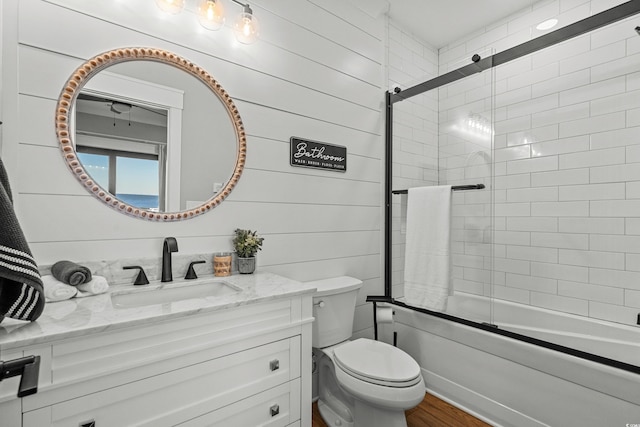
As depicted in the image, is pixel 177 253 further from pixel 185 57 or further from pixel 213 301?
pixel 185 57

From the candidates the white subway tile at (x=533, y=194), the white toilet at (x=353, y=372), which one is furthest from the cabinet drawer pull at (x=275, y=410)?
the white subway tile at (x=533, y=194)

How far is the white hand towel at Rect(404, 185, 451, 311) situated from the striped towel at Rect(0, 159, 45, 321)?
188cm

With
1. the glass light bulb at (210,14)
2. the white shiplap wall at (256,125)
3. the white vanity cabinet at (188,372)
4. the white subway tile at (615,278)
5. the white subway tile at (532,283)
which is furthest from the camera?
the white subway tile at (532,283)

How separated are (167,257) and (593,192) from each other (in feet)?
8.40

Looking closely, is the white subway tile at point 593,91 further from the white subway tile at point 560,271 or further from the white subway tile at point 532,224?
the white subway tile at point 560,271

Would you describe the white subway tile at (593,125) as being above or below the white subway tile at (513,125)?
below

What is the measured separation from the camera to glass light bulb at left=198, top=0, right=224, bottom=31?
1.54m

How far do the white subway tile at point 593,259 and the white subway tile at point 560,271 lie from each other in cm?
3

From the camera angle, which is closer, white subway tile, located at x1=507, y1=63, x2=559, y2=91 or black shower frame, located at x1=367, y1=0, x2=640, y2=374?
black shower frame, located at x1=367, y1=0, x2=640, y2=374

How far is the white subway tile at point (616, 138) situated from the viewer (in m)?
1.88

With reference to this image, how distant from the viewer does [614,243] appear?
1.95m

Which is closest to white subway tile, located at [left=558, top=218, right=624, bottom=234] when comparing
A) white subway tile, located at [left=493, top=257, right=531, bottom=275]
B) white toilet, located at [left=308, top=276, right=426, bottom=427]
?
white subway tile, located at [left=493, top=257, right=531, bottom=275]

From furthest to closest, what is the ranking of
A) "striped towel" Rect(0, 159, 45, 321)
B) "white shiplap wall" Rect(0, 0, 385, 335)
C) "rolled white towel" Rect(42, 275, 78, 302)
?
"white shiplap wall" Rect(0, 0, 385, 335) → "rolled white towel" Rect(42, 275, 78, 302) → "striped towel" Rect(0, 159, 45, 321)

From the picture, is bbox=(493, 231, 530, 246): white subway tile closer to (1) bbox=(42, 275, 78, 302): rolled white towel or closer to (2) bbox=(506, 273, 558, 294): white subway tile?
(2) bbox=(506, 273, 558, 294): white subway tile
